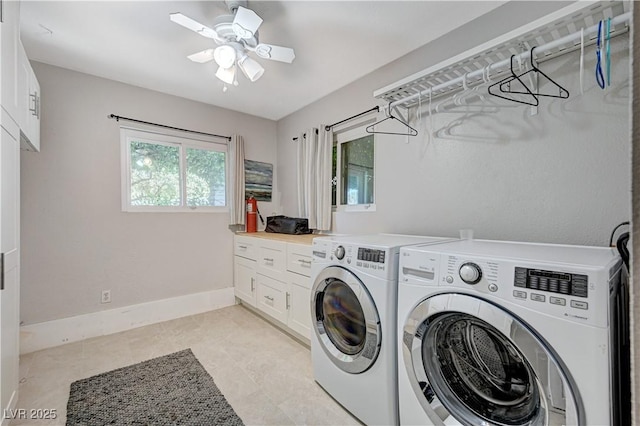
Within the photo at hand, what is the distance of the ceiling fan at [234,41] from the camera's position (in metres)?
1.58

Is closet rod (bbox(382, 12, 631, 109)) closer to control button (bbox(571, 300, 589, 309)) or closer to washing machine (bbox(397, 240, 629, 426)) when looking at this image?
washing machine (bbox(397, 240, 629, 426))

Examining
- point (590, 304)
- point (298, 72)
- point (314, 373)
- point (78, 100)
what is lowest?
point (314, 373)

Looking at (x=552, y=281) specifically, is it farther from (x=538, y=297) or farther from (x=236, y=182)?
(x=236, y=182)

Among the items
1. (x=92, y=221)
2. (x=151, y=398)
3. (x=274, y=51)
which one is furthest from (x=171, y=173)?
(x=151, y=398)

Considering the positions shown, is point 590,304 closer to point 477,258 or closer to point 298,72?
point 477,258

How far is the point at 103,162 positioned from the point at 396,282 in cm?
283

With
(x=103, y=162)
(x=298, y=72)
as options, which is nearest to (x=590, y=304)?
(x=298, y=72)

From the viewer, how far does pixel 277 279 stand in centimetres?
264

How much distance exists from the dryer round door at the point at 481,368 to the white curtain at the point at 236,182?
101 inches

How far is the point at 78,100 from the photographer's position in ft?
8.42

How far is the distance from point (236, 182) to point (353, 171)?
140 centimetres

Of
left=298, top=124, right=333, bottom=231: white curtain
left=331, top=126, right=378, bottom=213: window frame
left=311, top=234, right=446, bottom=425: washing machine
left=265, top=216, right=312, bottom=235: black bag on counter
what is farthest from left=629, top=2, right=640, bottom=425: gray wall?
left=265, top=216, right=312, bottom=235: black bag on counter

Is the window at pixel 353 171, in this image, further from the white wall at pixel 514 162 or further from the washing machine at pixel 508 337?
the washing machine at pixel 508 337

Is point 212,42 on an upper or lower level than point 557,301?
upper
